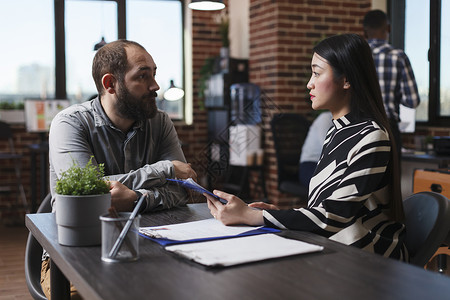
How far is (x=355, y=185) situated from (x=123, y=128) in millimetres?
1063

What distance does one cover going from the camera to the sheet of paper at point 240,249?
1.14 metres

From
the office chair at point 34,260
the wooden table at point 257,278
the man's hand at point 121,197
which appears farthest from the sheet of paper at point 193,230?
the office chair at point 34,260

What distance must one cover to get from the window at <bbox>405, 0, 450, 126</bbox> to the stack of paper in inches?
165

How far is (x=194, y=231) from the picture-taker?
144cm

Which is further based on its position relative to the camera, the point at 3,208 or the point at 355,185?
the point at 3,208

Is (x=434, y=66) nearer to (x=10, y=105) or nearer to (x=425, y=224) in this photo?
(x=425, y=224)

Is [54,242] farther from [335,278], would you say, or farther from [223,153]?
[223,153]

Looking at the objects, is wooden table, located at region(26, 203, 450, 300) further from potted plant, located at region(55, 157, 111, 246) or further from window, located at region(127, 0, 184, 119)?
window, located at region(127, 0, 184, 119)

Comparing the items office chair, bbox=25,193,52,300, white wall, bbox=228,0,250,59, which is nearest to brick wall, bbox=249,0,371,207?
white wall, bbox=228,0,250,59

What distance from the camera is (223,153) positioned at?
576 centimetres

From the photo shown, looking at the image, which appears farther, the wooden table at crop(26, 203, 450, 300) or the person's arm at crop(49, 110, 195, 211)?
the person's arm at crop(49, 110, 195, 211)

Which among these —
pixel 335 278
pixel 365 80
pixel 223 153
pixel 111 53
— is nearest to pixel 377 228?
pixel 365 80

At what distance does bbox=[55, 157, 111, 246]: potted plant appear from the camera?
1.27 m

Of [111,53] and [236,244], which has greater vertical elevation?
[111,53]
